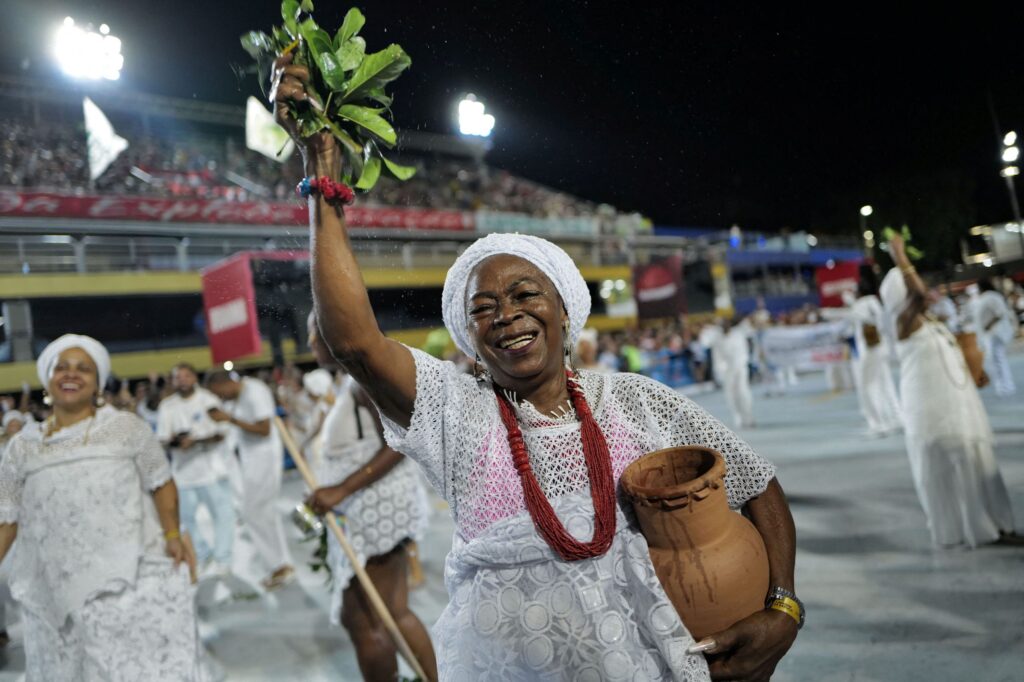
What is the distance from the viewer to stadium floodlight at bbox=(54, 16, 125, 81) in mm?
3377

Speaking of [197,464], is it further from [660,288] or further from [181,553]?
[660,288]

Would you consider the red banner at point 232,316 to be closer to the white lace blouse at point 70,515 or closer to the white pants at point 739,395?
the white lace blouse at point 70,515

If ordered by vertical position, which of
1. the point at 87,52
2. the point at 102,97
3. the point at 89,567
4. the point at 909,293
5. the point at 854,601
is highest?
the point at 102,97

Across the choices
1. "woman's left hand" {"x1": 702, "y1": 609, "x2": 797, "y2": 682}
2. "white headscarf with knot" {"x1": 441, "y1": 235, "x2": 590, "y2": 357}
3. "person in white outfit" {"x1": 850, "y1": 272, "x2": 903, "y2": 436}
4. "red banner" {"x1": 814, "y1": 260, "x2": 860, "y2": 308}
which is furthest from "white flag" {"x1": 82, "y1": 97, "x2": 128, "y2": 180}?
"red banner" {"x1": 814, "y1": 260, "x2": 860, "y2": 308}

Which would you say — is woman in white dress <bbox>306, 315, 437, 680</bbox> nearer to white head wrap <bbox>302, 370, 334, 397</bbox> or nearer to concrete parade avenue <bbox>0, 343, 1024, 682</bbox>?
concrete parade avenue <bbox>0, 343, 1024, 682</bbox>

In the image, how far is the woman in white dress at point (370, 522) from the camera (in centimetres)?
340

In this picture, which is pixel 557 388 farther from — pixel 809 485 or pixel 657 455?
pixel 809 485

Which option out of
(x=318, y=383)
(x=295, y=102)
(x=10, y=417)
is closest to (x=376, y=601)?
(x=295, y=102)

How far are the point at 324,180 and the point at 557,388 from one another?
2.39 feet

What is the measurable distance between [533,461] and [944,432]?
4190mm

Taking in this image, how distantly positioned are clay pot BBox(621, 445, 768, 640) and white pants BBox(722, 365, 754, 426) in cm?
1056

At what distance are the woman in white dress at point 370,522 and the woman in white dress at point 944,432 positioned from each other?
3.37 meters

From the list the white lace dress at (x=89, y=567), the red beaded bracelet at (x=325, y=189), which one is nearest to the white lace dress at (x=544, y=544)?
the red beaded bracelet at (x=325, y=189)

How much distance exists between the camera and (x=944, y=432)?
4.86m
